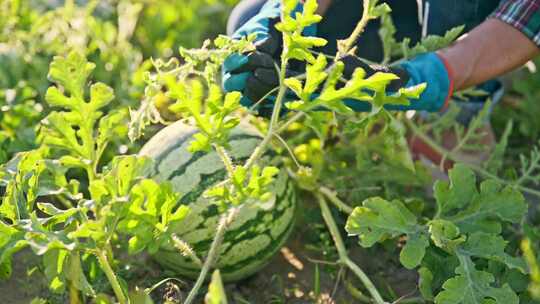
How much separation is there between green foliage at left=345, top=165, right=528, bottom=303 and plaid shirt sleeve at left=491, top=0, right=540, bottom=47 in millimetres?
528

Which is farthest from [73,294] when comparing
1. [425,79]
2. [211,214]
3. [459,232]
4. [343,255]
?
[425,79]

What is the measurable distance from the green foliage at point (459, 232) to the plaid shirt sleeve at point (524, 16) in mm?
528

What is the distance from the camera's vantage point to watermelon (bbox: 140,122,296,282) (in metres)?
2.42

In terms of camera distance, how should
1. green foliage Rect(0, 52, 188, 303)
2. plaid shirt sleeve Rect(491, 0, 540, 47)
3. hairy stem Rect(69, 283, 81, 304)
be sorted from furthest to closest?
plaid shirt sleeve Rect(491, 0, 540, 47) < hairy stem Rect(69, 283, 81, 304) < green foliage Rect(0, 52, 188, 303)

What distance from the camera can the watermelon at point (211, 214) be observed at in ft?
7.95

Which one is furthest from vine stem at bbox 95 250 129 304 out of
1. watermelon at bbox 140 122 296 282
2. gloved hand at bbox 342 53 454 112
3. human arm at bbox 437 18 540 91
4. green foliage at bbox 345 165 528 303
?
human arm at bbox 437 18 540 91

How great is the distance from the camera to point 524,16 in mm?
2535

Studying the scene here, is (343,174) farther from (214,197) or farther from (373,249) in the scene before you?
(214,197)

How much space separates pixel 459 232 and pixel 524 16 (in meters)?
0.73

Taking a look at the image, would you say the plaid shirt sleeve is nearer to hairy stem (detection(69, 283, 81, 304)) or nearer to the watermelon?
the watermelon

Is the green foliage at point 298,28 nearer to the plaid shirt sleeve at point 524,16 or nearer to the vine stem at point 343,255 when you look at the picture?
the vine stem at point 343,255

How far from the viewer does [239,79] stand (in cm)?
234

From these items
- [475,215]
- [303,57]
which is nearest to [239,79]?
[303,57]

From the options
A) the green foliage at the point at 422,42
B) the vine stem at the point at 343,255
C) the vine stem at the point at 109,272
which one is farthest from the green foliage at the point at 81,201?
the green foliage at the point at 422,42
